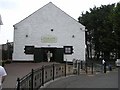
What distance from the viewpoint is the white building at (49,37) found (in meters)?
48.4

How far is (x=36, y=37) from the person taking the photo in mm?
48688

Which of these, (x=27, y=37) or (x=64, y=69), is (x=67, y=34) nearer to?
(x=27, y=37)

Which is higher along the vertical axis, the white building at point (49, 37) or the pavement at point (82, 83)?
the white building at point (49, 37)

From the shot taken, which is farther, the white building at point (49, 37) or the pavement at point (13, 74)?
the white building at point (49, 37)

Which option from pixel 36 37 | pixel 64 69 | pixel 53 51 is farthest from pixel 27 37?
pixel 64 69

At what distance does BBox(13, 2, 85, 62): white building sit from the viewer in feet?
159

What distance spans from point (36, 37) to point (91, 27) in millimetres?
28578

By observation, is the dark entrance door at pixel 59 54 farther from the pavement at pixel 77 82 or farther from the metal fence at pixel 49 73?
the pavement at pixel 77 82

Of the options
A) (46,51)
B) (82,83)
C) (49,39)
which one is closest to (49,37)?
(49,39)

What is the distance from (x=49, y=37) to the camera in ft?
159

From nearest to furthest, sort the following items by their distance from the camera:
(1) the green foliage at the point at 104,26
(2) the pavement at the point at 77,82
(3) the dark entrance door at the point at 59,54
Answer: (2) the pavement at the point at 77,82 < (3) the dark entrance door at the point at 59,54 < (1) the green foliage at the point at 104,26

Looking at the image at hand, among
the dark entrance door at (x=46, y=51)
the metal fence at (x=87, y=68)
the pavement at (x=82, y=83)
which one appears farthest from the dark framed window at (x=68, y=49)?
the pavement at (x=82, y=83)

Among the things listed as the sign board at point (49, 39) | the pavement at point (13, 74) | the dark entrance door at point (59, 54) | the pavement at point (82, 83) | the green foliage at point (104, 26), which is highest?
the green foliage at point (104, 26)

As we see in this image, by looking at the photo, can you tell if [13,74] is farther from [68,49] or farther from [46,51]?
Result: [46,51]
